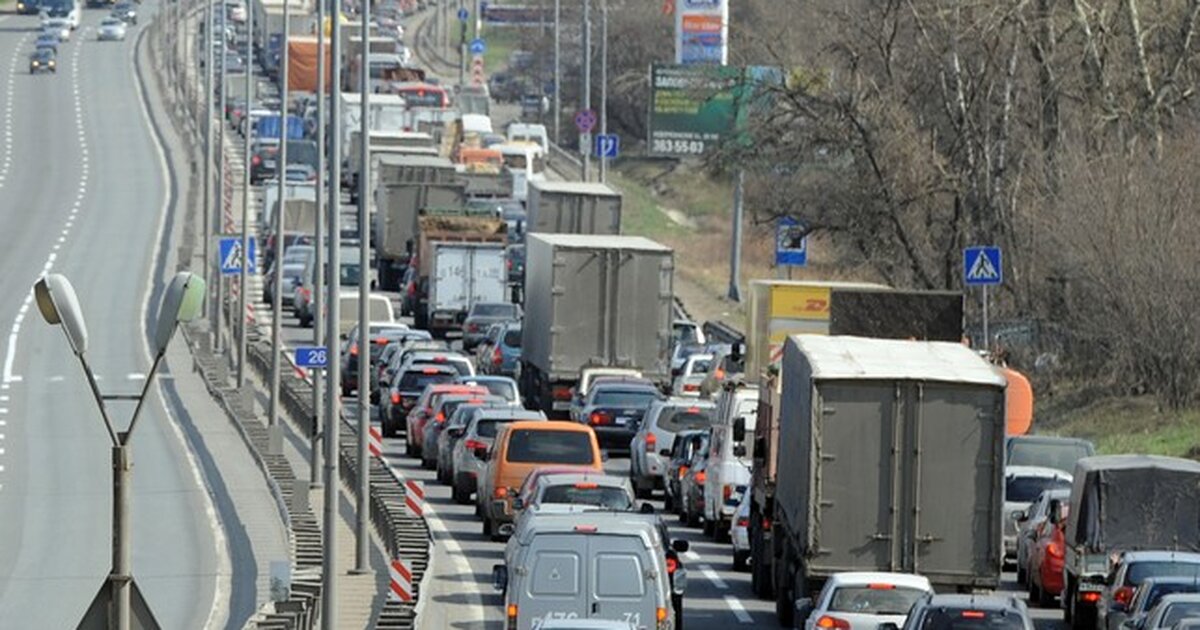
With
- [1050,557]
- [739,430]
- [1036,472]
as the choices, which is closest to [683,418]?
[739,430]

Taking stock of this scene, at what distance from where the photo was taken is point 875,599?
26.7 metres

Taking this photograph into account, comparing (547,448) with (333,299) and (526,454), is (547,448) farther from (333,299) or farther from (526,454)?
(333,299)

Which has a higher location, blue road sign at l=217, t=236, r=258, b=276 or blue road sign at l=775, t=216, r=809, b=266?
blue road sign at l=775, t=216, r=809, b=266

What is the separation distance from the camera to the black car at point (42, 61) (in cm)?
14988

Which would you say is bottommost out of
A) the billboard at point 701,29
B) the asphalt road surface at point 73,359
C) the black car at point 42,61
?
the asphalt road surface at point 73,359

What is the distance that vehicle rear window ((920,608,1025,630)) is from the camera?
23.7 m

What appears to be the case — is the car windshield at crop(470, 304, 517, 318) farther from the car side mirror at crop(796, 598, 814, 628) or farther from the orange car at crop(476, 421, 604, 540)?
the car side mirror at crop(796, 598, 814, 628)

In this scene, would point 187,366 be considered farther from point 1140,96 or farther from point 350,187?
point 350,187

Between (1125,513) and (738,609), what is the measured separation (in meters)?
4.31

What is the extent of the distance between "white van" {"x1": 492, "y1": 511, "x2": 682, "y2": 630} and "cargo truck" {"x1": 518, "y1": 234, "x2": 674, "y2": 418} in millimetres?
30630

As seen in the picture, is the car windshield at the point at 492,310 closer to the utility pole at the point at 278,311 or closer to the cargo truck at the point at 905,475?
the utility pole at the point at 278,311

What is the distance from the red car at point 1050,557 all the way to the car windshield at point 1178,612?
26.9 feet

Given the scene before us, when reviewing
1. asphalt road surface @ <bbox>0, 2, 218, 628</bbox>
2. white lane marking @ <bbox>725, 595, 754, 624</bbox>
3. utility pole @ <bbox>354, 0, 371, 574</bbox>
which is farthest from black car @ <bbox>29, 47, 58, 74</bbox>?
white lane marking @ <bbox>725, 595, 754, 624</bbox>

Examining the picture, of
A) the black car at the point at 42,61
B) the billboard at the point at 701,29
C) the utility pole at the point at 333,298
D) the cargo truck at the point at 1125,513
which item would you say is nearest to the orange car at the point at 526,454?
the utility pole at the point at 333,298
